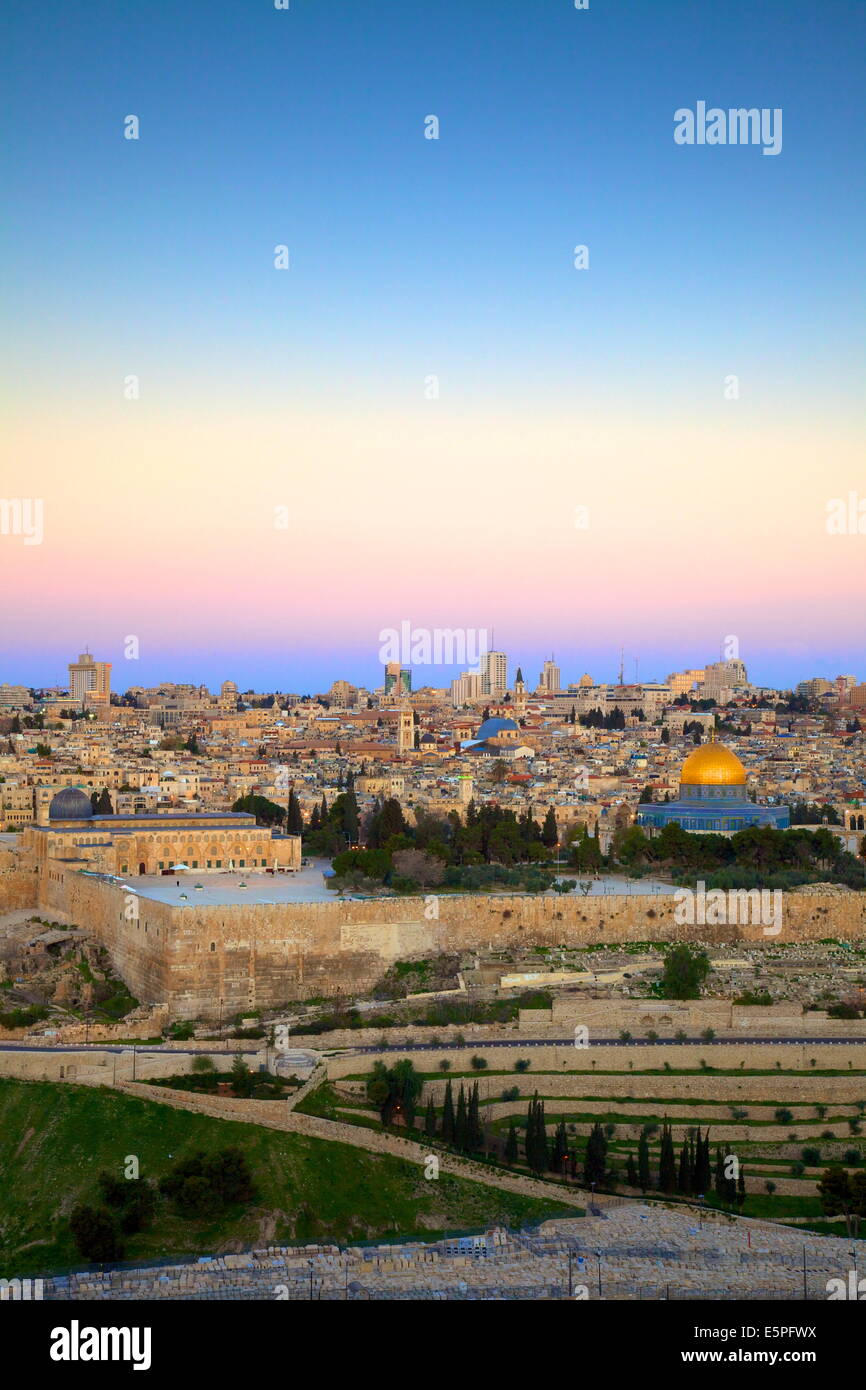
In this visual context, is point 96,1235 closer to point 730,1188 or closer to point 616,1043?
point 730,1188

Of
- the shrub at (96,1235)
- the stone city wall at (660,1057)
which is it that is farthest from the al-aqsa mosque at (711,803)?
the shrub at (96,1235)

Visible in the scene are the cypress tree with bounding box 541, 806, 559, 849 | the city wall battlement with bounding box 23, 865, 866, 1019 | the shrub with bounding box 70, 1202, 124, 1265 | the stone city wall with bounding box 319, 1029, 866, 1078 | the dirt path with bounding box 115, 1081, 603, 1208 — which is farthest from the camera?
the cypress tree with bounding box 541, 806, 559, 849

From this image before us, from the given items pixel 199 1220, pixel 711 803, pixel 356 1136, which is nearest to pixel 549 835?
pixel 711 803

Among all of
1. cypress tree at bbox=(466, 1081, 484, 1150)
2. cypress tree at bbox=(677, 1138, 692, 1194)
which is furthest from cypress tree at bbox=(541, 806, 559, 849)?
cypress tree at bbox=(677, 1138, 692, 1194)

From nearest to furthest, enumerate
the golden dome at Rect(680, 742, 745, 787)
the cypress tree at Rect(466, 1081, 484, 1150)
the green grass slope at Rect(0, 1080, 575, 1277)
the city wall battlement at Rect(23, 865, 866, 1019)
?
1. the green grass slope at Rect(0, 1080, 575, 1277)
2. the cypress tree at Rect(466, 1081, 484, 1150)
3. the city wall battlement at Rect(23, 865, 866, 1019)
4. the golden dome at Rect(680, 742, 745, 787)

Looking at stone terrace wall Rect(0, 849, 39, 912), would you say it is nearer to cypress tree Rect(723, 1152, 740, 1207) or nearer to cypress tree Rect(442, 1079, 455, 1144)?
cypress tree Rect(442, 1079, 455, 1144)

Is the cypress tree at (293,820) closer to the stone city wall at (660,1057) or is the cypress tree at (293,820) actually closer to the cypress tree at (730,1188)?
the stone city wall at (660,1057)
